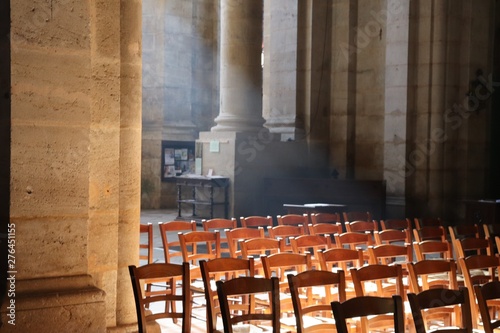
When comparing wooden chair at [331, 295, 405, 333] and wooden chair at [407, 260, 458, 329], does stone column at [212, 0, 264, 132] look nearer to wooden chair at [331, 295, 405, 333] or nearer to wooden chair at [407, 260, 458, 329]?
wooden chair at [407, 260, 458, 329]

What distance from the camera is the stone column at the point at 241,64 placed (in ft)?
49.0

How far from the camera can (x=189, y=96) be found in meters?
19.7

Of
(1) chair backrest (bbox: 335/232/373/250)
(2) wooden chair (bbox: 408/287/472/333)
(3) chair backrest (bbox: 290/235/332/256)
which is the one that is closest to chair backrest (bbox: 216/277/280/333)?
(2) wooden chair (bbox: 408/287/472/333)

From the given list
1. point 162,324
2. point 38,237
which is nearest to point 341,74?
point 162,324

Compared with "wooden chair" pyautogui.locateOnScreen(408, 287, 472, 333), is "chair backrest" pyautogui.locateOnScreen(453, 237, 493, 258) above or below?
below

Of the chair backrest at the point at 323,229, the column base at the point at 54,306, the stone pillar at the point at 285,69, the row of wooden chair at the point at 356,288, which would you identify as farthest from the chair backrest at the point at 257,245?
the stone pillar at the point at 285,69

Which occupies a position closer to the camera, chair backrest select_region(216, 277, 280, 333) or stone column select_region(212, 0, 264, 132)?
chair backrest select_region(216, 277, 280, 333)

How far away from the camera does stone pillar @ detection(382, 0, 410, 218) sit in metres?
14.8

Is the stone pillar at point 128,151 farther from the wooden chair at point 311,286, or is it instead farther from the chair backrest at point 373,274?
the chair backrest at point 373,274

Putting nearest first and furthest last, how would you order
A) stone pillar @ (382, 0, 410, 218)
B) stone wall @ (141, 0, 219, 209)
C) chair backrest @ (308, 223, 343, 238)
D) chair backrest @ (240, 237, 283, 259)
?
1. chair backrest @ (240, 237, 283, 259)
2. chair backrest @ (308, 223, 343, 238)
3. stone pillar @ (382, 0, 410, 218)
4. stone wall @ (141, 0, 219, 209)

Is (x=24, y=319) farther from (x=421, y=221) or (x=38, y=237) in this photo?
(x=421, y=221)

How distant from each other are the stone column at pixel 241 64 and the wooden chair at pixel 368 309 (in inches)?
423

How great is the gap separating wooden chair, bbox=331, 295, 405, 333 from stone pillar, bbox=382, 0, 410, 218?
10.3 meters

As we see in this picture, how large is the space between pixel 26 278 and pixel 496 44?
13.4 meters
